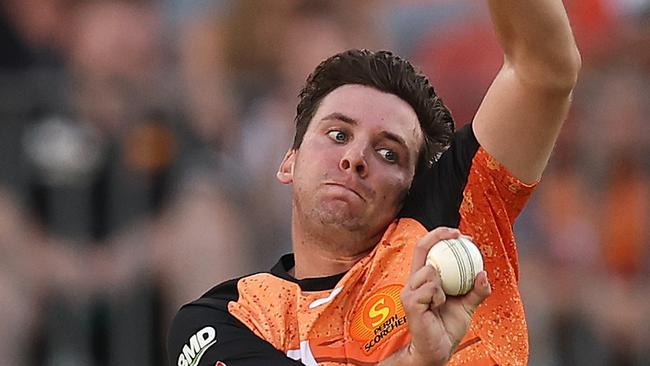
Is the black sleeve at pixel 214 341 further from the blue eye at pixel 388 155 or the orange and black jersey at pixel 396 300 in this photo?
the blue eye at pixel 388 155

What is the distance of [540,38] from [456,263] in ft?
2.11

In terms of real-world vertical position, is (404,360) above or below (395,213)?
below

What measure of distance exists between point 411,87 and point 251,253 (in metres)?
2.79

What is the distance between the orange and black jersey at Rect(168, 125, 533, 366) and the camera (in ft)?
12.7

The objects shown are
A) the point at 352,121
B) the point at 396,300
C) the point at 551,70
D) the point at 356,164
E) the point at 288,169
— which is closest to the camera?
the point at 551,70

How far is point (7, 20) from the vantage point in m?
7.52

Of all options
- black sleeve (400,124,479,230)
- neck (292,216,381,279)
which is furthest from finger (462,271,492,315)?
neck (292,216,381,279)

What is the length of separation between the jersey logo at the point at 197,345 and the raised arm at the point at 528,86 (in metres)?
0.96

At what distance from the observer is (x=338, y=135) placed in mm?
4211

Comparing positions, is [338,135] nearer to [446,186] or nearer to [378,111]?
[378,111]

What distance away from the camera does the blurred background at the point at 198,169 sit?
22.4ft

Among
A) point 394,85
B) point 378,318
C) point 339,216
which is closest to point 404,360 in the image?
point 378,318

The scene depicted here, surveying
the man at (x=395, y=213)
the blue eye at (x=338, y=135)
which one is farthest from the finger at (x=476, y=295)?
the blue eye at (x=338, y=135)

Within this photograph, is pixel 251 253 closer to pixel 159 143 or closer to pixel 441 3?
pixel 159 143
